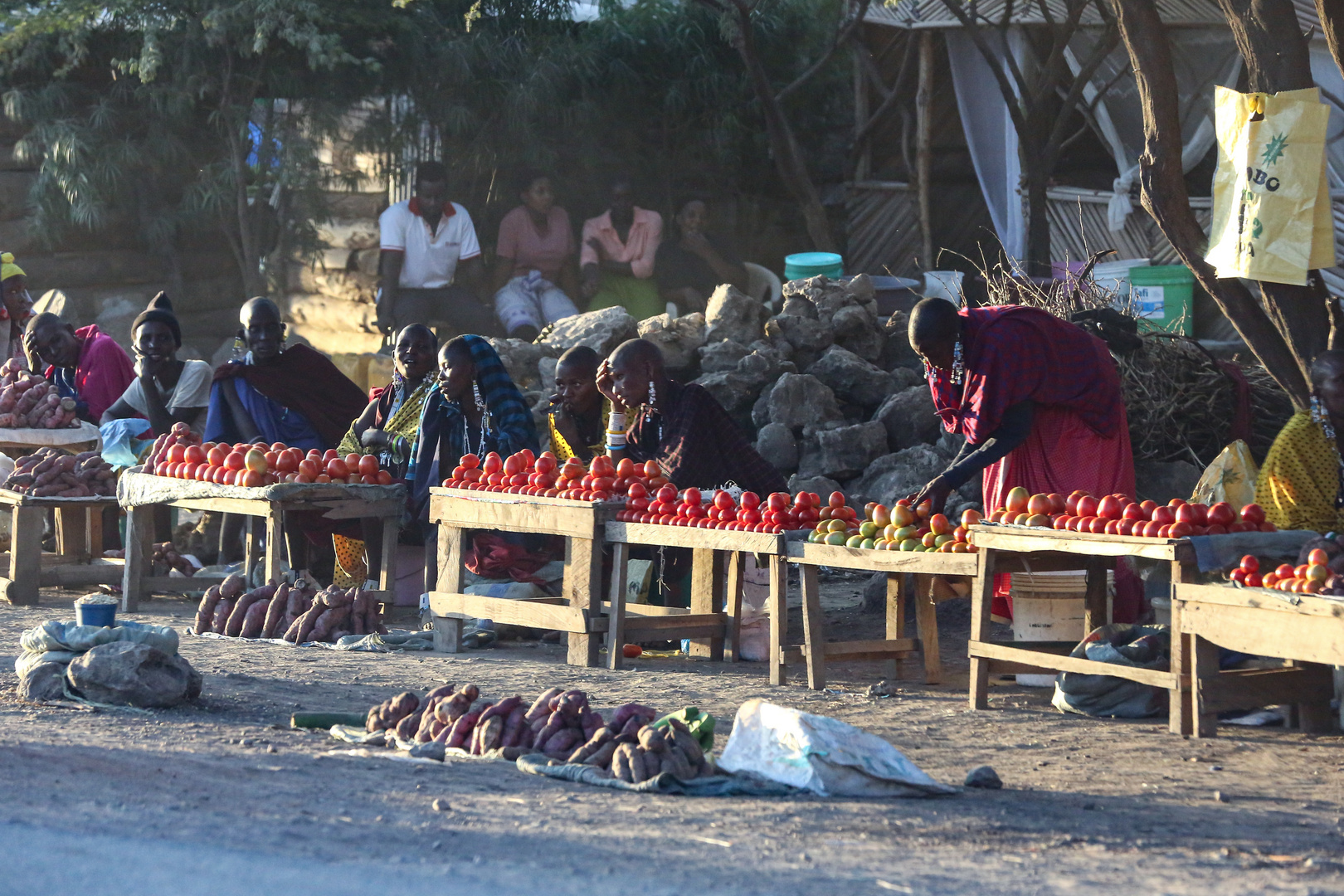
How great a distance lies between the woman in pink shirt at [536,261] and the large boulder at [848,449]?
369 cm

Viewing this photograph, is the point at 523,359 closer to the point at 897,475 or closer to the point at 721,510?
the point at 897,475

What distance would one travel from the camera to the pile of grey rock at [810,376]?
10172mm

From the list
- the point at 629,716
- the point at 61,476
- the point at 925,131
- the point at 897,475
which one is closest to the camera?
the point at 629,716

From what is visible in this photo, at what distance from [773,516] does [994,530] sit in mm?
1012

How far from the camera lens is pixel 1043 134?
13516 millimetres

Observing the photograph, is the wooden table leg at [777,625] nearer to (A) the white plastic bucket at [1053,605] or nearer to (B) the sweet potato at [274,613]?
(A) the white plastic bucket at [1053,605]

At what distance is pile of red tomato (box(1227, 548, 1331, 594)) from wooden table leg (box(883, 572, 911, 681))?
1770 millimetres

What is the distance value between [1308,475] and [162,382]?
7.00m

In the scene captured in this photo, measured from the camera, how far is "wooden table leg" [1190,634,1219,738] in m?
5.50

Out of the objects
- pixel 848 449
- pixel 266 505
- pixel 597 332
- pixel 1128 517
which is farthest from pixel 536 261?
pixel 1128 517

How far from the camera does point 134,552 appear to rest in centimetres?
891

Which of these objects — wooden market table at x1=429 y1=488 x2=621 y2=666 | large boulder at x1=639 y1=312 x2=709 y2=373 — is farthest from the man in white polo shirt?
wooden market table at x1=429 y1=488 x2=621 y2=666

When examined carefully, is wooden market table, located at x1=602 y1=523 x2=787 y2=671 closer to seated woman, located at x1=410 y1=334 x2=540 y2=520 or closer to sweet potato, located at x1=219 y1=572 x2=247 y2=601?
seated woman, located at x1=410 y1=334 x2=540 y2=520

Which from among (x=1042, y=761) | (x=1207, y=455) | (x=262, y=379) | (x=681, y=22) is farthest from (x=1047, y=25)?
(x=1042, y=761)
